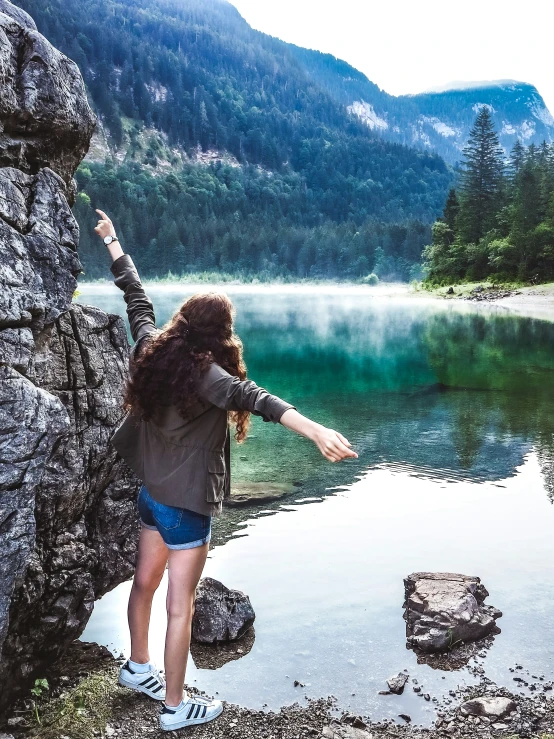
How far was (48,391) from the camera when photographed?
512 centimetres

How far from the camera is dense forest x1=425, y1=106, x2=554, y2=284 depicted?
62.9m

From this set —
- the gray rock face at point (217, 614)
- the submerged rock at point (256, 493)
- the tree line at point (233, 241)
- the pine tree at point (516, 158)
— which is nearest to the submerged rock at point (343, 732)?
the gray rock face at point (217, 614)

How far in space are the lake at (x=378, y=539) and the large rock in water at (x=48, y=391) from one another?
0.96 m

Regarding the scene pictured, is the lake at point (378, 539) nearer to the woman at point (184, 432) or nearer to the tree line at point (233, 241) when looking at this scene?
the woman at point (184, 432)

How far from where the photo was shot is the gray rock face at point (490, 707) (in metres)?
4.79

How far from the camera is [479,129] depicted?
83312 mm

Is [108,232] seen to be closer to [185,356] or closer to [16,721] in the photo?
[185,356]

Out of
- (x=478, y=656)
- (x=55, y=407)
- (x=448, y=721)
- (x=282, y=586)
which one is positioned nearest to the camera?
(x=55, y=407)

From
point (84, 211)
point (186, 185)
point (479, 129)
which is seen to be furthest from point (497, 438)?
point (186, 185)

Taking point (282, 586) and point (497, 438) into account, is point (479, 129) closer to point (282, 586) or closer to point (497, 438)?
point (497, 438)

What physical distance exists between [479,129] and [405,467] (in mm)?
79500

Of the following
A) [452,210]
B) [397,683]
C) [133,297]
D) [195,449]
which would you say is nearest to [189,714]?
[195,449]

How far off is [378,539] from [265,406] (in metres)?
5.88

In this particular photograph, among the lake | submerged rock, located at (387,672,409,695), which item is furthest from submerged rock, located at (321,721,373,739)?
submerged rock, located at (387,672,409,695)
